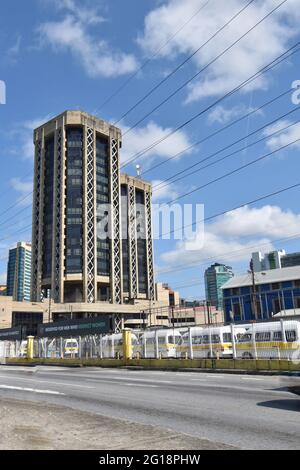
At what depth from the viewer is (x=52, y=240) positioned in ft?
400

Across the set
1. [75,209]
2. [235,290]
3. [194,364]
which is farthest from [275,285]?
[194,364]

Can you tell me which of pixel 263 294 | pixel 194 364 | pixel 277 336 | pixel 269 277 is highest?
pixel 269 277

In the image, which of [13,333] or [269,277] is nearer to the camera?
[13,333]

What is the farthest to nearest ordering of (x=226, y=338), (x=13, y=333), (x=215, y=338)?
1. (x=13, y=333)
2. (x=215, y=338)
3. (x=226, y=338)

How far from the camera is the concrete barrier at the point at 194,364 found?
2298 centimetres

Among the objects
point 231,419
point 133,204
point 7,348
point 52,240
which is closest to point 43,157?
point 52,240

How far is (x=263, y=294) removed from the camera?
90062 mm

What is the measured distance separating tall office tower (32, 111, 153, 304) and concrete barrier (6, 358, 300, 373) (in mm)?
79646

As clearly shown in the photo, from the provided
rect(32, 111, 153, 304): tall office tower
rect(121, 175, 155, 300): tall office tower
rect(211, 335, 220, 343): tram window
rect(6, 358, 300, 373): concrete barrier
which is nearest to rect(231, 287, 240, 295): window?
rect(32, 111, 153, 304): tall office tower

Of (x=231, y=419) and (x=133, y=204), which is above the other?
(x=133, y=204)

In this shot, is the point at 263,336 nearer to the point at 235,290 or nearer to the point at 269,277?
the point at 269,277

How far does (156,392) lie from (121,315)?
113 metres

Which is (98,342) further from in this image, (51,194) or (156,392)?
(51,194)

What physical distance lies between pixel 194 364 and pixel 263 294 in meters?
65.9
